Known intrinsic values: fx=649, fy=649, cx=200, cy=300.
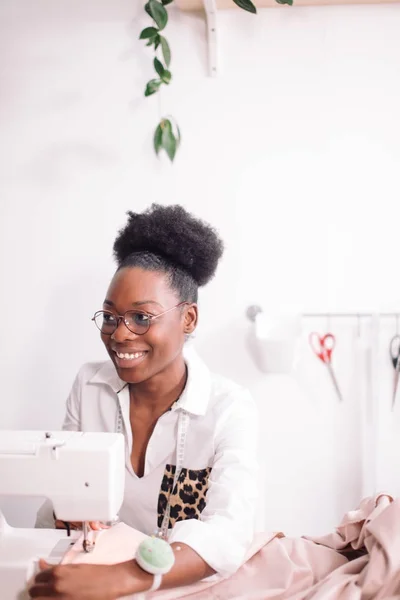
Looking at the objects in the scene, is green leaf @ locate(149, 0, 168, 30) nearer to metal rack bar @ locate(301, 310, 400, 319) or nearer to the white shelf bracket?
the white shelf bracket

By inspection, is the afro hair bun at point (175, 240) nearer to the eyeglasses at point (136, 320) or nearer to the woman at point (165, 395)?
the woman at point (165, 395)

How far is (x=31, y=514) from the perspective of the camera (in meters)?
2.08

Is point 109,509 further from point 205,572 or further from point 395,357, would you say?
point 395,357

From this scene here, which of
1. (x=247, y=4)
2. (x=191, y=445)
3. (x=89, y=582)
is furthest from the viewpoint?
(x=247, y=4)

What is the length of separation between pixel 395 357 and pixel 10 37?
59.8 inches

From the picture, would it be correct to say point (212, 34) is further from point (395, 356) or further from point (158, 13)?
point (395, 356)

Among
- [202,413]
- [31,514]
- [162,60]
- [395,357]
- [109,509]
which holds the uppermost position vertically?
[162,60]

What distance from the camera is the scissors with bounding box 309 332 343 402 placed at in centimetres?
194

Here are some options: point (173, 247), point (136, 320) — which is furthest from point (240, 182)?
point (136, 320)

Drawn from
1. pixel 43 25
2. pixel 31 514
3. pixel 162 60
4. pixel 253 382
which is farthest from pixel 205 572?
pixel 43 25

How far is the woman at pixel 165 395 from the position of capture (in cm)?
135

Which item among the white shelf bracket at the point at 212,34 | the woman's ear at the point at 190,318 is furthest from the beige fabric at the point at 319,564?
the white shelf bracket at the point at 212,34

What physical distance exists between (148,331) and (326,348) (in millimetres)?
770

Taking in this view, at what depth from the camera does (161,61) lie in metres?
1.94
